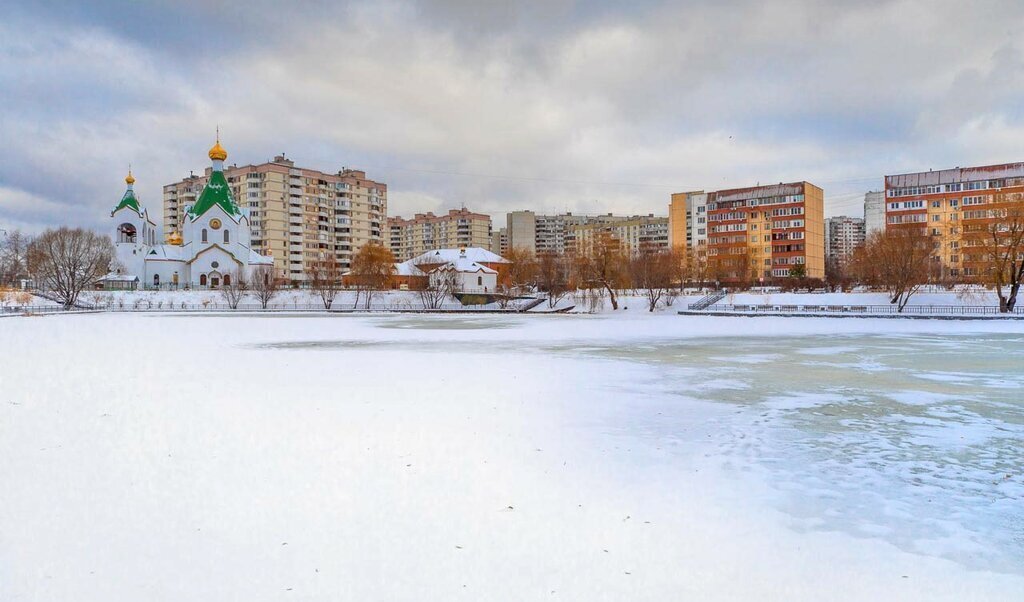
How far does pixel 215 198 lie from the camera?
81.5 meters

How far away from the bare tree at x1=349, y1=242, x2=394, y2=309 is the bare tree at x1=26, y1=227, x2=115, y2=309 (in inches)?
1005

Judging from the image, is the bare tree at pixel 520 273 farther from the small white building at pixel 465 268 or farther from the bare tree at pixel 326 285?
the bare tree at pixel 326 285

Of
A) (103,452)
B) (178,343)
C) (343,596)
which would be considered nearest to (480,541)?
(343,596)

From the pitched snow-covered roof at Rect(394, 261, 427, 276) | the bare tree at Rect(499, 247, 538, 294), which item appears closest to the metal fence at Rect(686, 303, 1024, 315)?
the pitched snow-covered roof at Rect(394, 261, 427, 276)

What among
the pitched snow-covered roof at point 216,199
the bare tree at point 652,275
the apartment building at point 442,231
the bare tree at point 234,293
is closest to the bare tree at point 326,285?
the bare tree at point 234,293

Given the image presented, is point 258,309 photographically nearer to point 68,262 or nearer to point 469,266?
point 68,262

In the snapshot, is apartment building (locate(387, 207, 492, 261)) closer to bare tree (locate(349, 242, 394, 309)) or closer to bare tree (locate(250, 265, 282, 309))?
bare tree (locate(349, 242, 394, 309))

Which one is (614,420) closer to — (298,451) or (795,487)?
(795,487)

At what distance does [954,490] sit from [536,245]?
186704 mm

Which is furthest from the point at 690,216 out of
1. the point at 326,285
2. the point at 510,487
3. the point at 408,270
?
the point at 510,487

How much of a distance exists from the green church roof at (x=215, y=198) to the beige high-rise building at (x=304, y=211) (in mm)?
17259

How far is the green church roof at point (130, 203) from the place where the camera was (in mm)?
82312

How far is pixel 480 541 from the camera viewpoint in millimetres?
5070

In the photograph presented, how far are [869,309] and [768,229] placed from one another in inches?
2246
